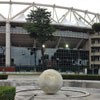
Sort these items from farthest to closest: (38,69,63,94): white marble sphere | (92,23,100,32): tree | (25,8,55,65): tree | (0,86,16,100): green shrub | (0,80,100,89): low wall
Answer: (92,23,100,32): tree → (25,8,55,65): tree → (0,80,100,89): low wall → (38,69,63,94): white marble sphere → (0,86,16,100): green shrub

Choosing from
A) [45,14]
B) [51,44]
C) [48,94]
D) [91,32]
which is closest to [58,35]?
[51,44]

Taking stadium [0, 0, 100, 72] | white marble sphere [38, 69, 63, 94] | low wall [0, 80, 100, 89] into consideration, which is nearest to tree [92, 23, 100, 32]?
stadium [0, 0, 100, 72]

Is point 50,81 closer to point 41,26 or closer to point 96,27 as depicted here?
point 41,26

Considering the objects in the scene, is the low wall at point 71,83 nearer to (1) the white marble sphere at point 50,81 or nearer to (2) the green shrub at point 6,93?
(1) the white marble sphere at point 50,81

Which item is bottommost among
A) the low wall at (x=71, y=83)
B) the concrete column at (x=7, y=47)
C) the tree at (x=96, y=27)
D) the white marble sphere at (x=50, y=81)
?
the low wall at (x=71, y=83)

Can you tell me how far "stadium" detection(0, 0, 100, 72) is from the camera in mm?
85312

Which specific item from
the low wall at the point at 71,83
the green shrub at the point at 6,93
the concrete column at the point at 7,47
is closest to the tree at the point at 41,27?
the concrete column at the point at 7,47

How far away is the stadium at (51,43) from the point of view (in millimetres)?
85312

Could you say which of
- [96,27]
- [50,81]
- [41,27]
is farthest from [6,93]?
[96,27]

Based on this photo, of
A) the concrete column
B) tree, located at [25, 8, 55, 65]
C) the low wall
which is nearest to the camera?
the low wall

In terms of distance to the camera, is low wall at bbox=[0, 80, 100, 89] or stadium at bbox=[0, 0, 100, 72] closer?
low wall at bbox=[0, 80, 100, 89]

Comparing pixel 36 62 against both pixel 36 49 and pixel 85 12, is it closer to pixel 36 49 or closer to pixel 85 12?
pixel 36 49

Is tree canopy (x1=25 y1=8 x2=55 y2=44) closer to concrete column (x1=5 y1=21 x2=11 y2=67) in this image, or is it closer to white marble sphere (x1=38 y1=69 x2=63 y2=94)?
concrete column (x1=5 y1=21 x2=11 y2=67)

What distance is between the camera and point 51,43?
92.8 meters
